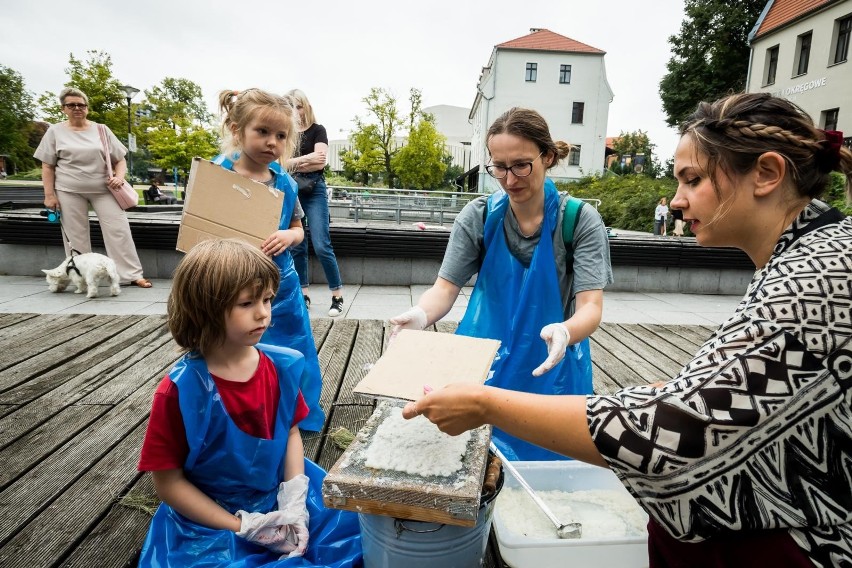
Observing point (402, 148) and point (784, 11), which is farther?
point (402, 148)

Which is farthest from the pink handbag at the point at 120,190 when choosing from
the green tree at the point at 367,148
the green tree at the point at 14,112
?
the green tree at the point at 14,112

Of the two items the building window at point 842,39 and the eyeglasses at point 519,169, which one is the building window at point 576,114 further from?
the eyeglasses at point 519,169

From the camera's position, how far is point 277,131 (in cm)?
223

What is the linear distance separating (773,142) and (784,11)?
83.1 ft

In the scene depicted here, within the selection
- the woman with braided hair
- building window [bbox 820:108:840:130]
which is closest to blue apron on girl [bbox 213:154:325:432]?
the woman with braided hair

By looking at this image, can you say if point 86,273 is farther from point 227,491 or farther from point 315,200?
point 227,491

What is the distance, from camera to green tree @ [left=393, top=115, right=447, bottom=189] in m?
29.6

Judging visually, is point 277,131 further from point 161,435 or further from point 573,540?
point 573,540

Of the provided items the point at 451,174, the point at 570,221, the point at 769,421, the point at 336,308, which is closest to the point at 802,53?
the point at 336,308

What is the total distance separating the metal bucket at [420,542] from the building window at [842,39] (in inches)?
870

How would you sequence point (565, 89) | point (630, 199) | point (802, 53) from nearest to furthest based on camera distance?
point (630, 199) < point (802, 53) < point (565, 89)

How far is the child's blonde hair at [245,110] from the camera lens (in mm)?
2182

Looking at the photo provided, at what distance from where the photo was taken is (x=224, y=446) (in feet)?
4.86

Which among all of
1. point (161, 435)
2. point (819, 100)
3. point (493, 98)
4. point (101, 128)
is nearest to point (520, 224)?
point (161, 435)
